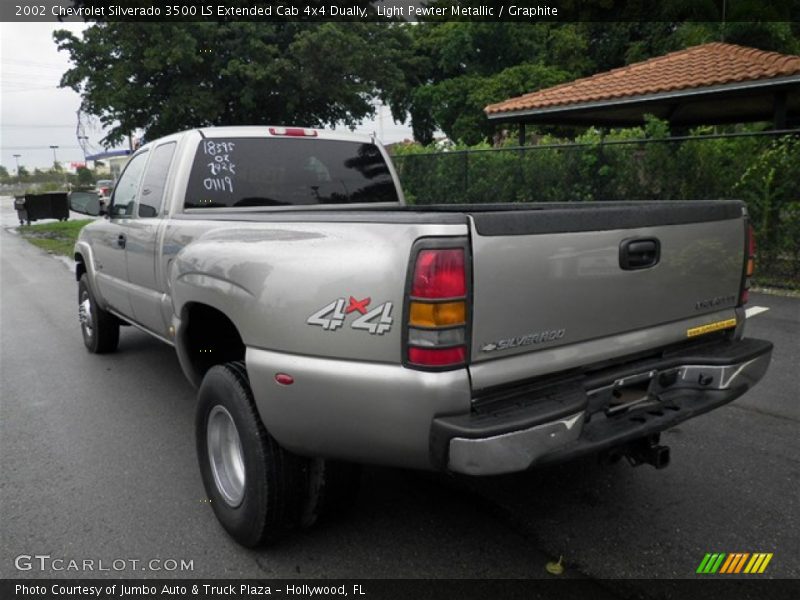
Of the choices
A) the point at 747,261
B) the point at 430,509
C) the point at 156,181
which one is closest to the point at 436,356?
the point at 430,509

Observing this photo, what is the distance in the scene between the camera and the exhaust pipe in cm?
285

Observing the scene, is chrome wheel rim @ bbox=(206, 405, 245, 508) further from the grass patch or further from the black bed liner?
the grass patch

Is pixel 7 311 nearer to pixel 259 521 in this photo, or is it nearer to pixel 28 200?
pixel 259 521

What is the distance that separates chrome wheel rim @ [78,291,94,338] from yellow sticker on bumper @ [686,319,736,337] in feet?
17.2

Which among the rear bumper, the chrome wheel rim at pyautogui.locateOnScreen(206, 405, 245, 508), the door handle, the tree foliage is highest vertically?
the tree foliage

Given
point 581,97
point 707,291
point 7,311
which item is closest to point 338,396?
point 707,291

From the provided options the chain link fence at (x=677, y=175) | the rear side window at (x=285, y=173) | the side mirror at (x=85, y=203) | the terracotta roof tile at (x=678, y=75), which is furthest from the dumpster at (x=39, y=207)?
the rear side window at (x=285, y=173)

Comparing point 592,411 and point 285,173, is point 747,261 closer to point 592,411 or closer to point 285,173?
point 592,411

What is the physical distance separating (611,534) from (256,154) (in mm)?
3076

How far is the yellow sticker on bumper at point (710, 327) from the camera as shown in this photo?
3043mm

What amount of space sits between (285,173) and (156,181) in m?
0.89

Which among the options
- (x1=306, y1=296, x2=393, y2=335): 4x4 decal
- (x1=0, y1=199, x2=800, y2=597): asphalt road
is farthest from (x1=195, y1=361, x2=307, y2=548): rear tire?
(x1=306, y1=296, x2=393, y2=335): 4x4 decal

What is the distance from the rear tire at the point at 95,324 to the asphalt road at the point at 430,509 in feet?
4.44

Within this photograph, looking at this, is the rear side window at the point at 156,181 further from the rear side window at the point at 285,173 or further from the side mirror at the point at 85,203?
the side mirror at the point at 85,203
